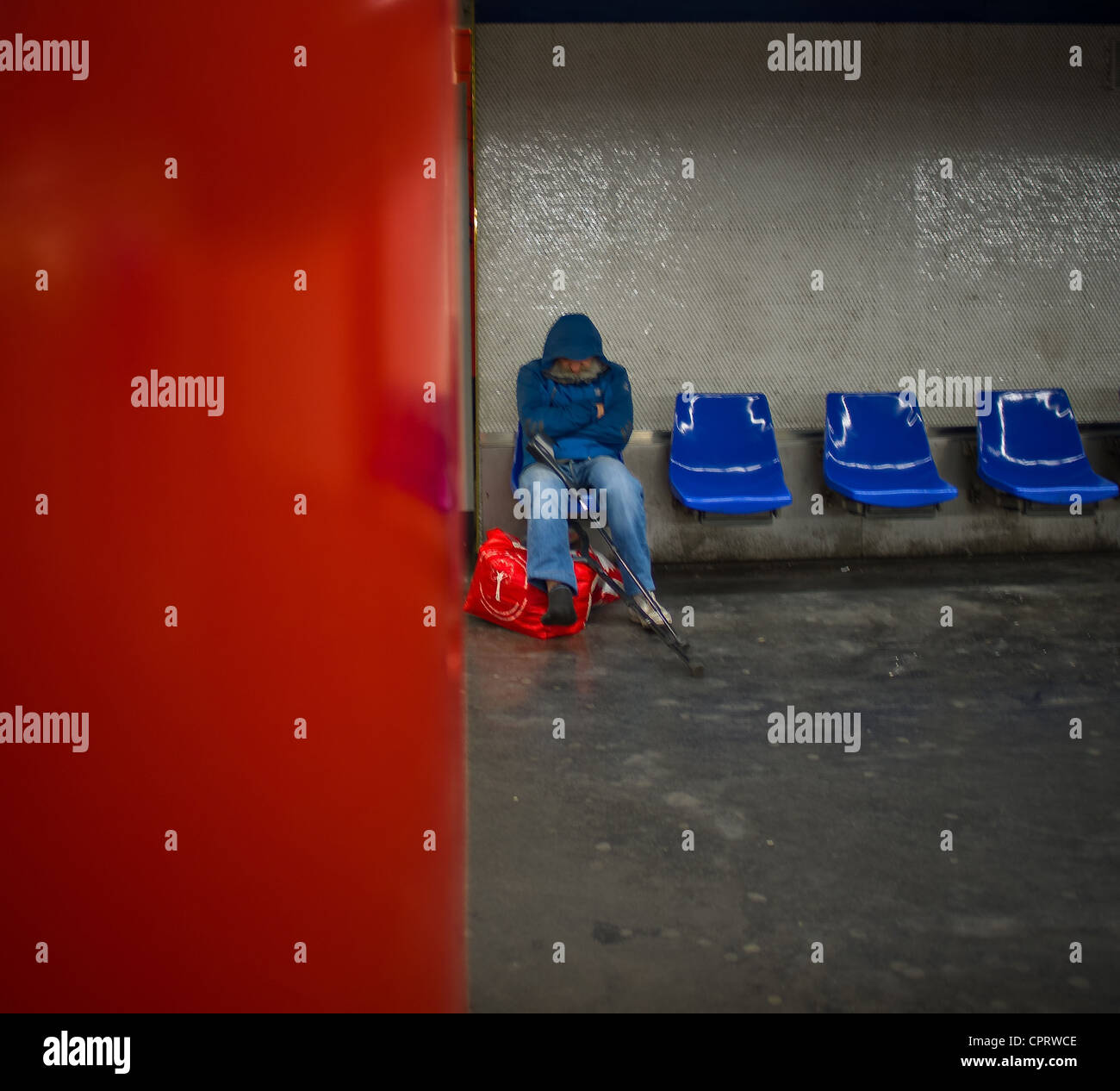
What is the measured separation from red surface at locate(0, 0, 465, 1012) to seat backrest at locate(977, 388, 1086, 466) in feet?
18.8

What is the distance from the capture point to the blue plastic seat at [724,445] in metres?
5.50

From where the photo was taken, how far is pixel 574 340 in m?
4.66

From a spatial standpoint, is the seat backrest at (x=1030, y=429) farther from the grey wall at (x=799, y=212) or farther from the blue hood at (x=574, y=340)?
the blue hood at (x=574, y=340)

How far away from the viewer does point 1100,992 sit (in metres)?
1.76

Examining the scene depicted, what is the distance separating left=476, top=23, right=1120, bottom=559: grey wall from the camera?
558cm

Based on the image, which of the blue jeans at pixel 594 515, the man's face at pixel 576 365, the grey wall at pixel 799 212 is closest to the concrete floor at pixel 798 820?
the blue jeans at pixel 594 515

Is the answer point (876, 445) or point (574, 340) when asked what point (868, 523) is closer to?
point (876, 445)

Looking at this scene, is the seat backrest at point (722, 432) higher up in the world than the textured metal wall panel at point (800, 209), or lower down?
lower down

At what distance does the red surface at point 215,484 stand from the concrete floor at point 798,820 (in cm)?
127

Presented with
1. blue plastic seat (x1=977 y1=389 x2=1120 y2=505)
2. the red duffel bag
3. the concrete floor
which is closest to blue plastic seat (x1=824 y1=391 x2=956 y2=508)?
blue plastic seat (x1=977 y1=389 x2=1120 y2=505)

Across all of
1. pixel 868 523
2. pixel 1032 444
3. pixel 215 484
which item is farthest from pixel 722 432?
pixel 215 484
